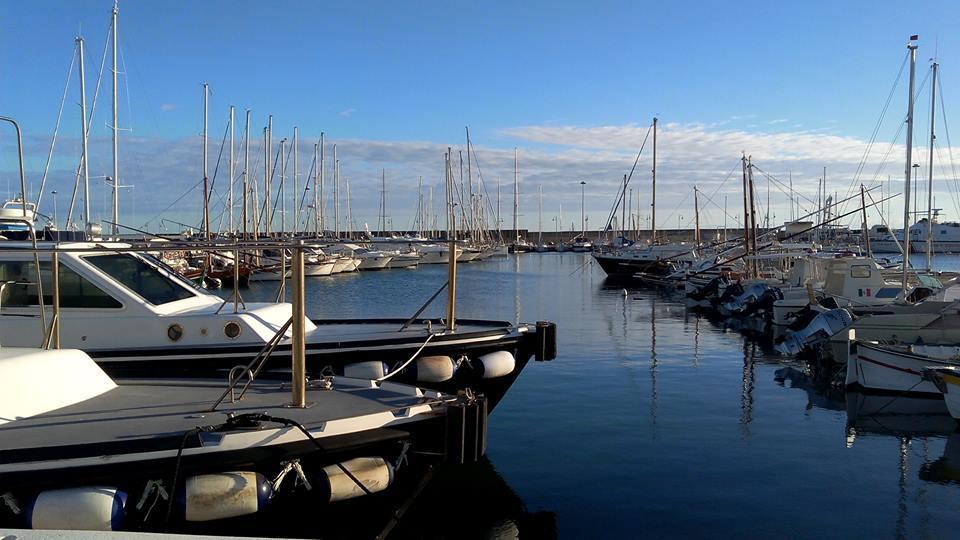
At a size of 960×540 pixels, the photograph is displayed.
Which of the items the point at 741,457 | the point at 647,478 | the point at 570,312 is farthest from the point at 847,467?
the point at 570,312

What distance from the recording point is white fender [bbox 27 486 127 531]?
5.63 meters

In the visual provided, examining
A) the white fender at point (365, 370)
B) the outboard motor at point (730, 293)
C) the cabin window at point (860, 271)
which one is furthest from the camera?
the outboard motor at point (730, 293)

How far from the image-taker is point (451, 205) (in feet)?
249

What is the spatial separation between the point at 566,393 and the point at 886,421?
5.52 m

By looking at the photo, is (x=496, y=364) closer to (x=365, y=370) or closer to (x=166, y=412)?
(x=365, y=370)

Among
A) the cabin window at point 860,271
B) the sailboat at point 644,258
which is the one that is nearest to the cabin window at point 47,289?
the cabin window at point 860,271

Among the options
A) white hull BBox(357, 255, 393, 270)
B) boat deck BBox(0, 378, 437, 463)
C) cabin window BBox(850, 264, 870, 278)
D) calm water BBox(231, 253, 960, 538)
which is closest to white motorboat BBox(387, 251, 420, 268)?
white hull BBox(357, 255, 393, 270)

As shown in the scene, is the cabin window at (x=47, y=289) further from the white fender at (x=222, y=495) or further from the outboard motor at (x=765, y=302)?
the outboard motor at (x=765, y=302)

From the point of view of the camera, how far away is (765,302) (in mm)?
29594

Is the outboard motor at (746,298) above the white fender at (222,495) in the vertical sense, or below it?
below

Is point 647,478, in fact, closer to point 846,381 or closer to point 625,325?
point 846,381

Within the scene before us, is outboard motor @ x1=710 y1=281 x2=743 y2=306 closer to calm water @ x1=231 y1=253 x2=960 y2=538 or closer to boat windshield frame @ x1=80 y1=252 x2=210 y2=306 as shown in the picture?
calm water @ x1=231 y1=253 x2=960 y2=538

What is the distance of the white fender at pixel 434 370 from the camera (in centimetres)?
1000

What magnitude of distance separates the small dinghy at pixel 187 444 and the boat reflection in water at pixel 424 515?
0.62ft
